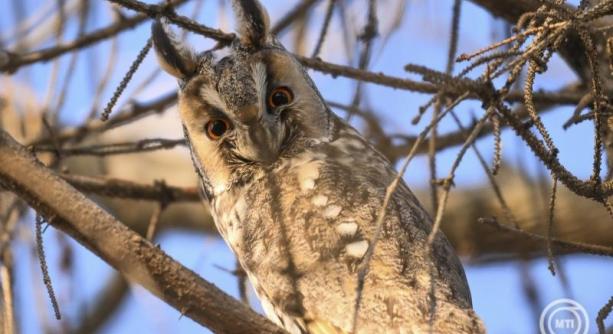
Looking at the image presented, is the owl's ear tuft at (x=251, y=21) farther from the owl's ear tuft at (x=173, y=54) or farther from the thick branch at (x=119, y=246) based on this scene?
the thick branch at (x=119, y=246)

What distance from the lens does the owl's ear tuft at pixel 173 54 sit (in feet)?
8.99

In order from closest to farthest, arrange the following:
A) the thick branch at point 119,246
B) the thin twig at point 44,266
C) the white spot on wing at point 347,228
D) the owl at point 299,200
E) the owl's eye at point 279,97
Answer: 1. the thick branch at point 119,246
2. the thin twig at point 44,266
3. the owl at point 299,200
4. the white spot on wing at point 347,228
5. the owl's eye at point 279,97

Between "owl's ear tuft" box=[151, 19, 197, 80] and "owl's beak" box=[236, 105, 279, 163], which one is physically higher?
"owl's ear tuft" box=[151, 19, 197, 80]

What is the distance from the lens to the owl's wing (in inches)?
88.6

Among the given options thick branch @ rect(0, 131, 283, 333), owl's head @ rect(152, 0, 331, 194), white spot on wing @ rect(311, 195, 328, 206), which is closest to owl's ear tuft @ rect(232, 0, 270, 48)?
owl's head @ rect(152, 0, 331, 194)

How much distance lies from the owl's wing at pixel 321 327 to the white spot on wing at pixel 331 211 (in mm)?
293

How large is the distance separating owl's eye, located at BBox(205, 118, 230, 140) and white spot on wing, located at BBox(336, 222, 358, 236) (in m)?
0.54

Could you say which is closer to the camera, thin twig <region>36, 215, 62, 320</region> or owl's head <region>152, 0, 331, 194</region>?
thin twig <region>36, 215, 62, 320</region>

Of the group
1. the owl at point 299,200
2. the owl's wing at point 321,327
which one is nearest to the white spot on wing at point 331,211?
the owl at point 299,200

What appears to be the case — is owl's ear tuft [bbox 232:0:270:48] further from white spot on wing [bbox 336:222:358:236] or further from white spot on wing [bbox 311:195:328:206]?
white spot on wing [bbox 336:222:358:236]

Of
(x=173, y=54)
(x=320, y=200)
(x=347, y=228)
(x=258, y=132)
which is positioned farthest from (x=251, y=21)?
(x=347, y=228)

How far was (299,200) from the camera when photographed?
247 centimetres

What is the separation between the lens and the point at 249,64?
269 cm

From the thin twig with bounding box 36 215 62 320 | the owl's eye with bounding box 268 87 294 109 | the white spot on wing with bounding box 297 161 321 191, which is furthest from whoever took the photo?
the owl's eye with bounding box 268 87 294 109
